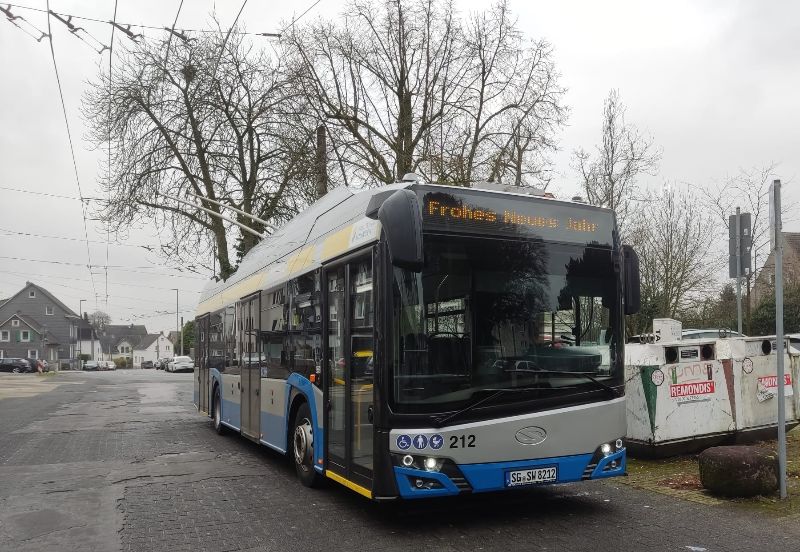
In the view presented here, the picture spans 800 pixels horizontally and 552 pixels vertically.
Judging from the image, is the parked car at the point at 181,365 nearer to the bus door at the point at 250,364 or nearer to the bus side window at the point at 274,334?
the bus door at the point at 250,364

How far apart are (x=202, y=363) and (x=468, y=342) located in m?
10.9

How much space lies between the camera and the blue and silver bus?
6.00 m

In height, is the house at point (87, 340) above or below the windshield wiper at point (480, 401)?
below

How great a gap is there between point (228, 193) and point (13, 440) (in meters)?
15.5

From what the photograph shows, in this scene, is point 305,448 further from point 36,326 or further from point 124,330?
point 124,330

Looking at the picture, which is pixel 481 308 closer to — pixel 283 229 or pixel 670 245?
pixel 283 229

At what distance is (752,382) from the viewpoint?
9.94 meters

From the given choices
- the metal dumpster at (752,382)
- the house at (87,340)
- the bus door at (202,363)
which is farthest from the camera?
the house at (87,340)

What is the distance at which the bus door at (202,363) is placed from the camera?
50.4 feet

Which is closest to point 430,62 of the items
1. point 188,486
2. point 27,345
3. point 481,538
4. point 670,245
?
point 670,245

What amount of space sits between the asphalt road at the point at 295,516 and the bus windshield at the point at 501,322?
1186mm

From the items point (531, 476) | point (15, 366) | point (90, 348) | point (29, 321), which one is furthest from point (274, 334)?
point (90, 348)

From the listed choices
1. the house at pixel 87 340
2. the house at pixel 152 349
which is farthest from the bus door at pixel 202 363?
the house at pixel 152 349

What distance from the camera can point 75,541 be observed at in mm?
Result: 6270
